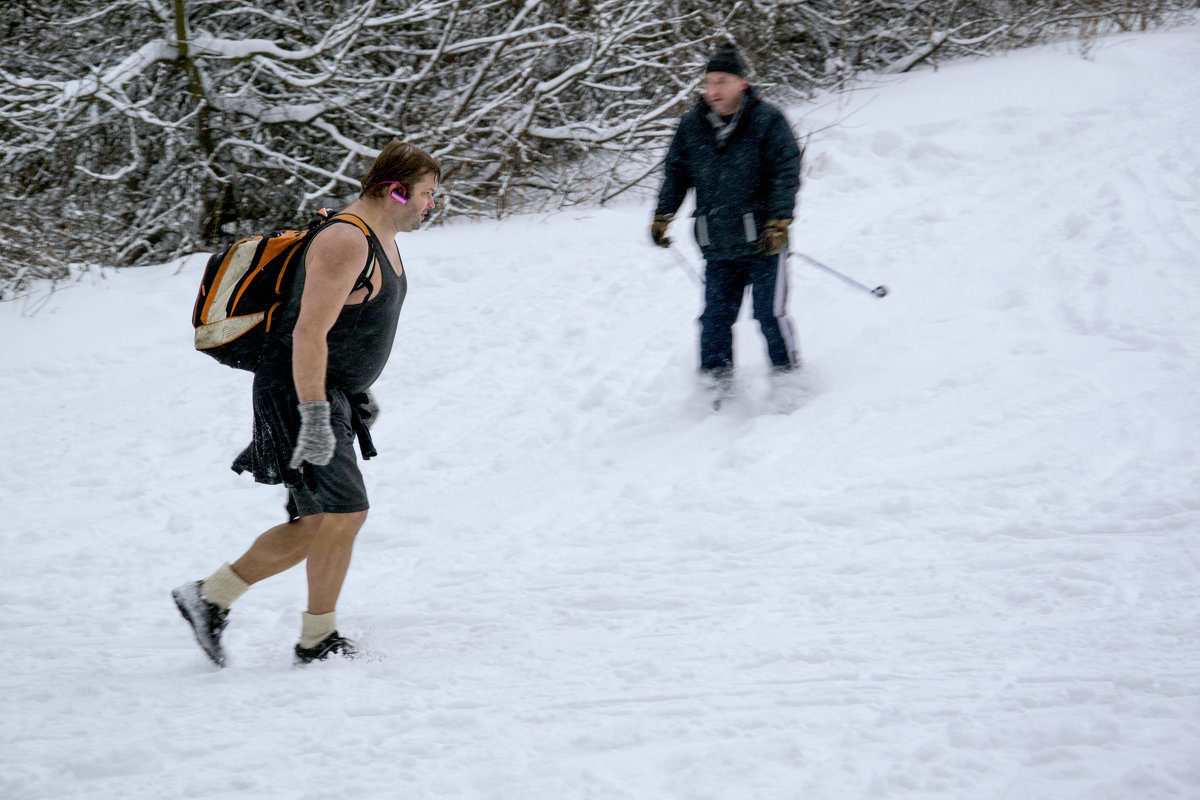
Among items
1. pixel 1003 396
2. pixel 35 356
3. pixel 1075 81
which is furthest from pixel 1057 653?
pixel 1075 81

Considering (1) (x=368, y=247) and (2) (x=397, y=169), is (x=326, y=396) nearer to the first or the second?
(1) (x=368, y=247)

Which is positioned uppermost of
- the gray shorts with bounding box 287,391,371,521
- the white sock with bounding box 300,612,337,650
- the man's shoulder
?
the man's shoulder

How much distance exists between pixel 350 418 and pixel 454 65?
23.5ft

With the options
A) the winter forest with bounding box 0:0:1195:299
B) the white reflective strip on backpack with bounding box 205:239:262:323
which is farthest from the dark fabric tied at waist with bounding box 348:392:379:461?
the winter forest with bounding box 0:0:1195:299

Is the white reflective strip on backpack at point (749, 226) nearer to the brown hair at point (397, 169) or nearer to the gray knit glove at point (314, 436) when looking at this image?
the brown hair at point (397, 169)

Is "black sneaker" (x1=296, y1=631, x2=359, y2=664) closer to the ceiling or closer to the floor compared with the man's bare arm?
closer to the floor

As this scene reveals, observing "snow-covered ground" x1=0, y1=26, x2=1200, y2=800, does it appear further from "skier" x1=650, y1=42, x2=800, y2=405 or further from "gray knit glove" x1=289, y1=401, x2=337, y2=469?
"gray knit glove" x1=289, y1=401, x2=337, y2=469

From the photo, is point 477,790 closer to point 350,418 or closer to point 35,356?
point 350,418

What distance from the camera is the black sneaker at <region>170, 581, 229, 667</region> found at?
8.98 feet

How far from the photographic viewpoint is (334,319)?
242 cm

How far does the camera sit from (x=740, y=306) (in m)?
4.54

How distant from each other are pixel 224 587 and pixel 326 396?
691 millimetres

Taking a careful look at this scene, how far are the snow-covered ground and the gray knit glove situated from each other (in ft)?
2.18

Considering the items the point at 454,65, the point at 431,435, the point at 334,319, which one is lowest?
the point at 431,435
